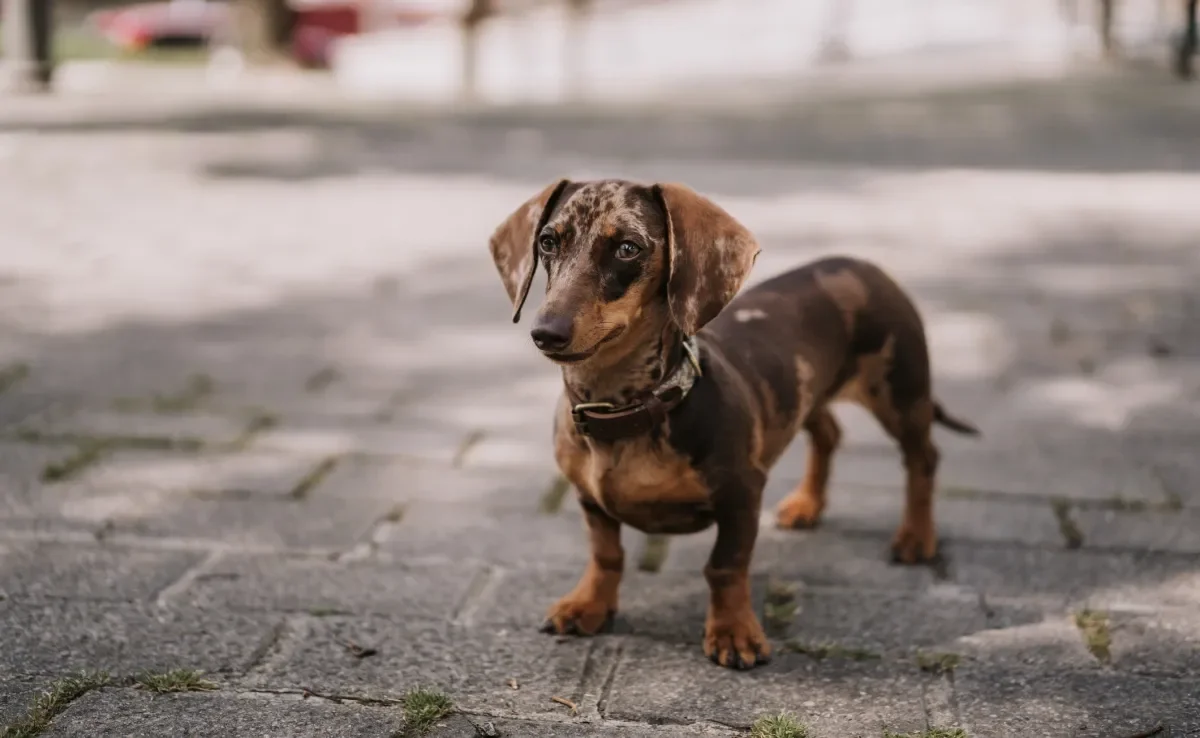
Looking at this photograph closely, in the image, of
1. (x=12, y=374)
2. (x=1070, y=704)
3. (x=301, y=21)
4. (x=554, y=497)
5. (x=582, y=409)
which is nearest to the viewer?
(x=1070, y=704)

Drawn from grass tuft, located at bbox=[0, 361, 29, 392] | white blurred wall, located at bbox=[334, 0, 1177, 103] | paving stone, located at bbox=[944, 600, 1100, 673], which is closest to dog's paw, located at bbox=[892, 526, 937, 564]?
paving stone, located at bbox=[944, 600, 1100, 673]

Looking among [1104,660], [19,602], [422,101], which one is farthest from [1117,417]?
[422,101]

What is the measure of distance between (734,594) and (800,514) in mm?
833

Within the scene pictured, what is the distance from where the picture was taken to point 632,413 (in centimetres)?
289

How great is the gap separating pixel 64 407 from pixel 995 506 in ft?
10.8

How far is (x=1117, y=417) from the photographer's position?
4703 mm

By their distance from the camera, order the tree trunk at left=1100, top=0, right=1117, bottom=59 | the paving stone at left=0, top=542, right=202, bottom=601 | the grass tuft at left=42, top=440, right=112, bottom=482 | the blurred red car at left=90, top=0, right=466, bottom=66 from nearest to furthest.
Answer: the paving stone at left=0, top=542, right=202, bottom=601
the grass tuft at left=42, top=440, right=112, bottom=482
the tree trunk at left=1100, top=0, right=1117, bottom=59
the blurred red car at left=90, top=0, right=466, bottom=66

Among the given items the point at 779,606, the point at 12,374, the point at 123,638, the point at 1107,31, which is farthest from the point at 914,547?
the point at 1107,31

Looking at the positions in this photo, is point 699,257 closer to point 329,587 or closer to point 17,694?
point 329,587

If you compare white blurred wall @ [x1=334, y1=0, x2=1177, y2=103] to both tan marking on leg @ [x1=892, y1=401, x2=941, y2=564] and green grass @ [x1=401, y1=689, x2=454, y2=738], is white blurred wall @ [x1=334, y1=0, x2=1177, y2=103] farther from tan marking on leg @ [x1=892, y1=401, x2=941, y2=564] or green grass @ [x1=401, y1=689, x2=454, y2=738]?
green grass @ [x1=401, y1=689, x2=454, y2=738]

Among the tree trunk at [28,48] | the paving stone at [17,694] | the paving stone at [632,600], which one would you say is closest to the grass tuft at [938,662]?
the paving stone at [632,600]

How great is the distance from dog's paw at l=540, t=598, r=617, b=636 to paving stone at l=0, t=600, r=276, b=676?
68 centimetres

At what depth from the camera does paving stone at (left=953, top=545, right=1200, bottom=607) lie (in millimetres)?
3363

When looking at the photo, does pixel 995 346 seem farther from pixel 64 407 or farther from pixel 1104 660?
pixel 64 407
